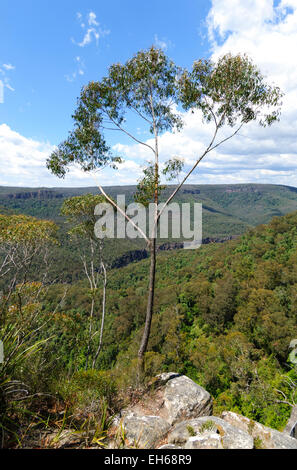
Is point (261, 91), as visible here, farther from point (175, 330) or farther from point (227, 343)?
point (175, 330)

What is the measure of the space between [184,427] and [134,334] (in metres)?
41.4

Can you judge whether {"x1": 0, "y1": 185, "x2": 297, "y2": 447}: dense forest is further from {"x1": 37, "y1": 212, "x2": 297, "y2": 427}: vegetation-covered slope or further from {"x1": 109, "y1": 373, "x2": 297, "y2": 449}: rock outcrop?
{"x1": 109, "y1": 373, "x2": 297, "y2": 449}: rock outcrop

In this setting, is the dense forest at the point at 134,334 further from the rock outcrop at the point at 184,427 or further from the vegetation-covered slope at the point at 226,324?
the rock outcrop at the point at 184,427

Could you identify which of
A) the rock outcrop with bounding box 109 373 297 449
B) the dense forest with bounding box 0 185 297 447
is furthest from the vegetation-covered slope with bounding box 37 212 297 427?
the rock outcrop with bounding box 109 373 297 449

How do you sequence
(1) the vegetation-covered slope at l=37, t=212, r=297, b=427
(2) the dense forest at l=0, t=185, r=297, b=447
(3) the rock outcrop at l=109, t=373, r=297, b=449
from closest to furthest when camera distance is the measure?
(3) the rock outcrop at l=109, t=373, r=297, b=449 < (2) the dense forest at l=0, t=185, r=297, b=447 < (1) the vegetation-covered slope at l=37, t=212, r=297, b=427

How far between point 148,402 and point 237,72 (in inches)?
348

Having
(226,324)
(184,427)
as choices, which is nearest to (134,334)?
(226,324)

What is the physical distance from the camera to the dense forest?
349 centimetres

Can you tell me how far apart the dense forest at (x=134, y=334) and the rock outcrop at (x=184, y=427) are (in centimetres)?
41

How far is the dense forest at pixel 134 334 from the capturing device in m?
3.49

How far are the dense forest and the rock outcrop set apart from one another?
0.41 metres

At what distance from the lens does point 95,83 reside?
7.16 m

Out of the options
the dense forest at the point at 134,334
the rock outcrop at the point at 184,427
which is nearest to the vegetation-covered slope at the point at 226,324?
the dense forest at the point at 134,334

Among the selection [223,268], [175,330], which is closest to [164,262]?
[223,268]
